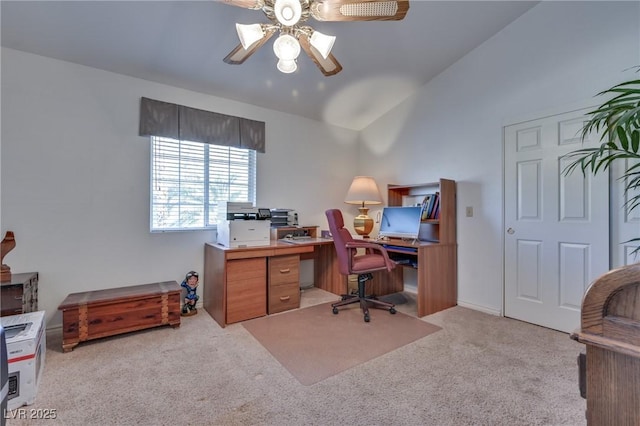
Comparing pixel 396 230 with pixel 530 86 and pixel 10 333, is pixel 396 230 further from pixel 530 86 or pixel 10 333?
pixel 10 333

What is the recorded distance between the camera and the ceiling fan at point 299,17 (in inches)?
61.7

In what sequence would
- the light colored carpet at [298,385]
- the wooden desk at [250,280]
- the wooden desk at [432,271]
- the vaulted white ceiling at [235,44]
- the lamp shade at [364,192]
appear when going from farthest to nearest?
1. the lamp shade at [364,192]
2. the wooden desk at [432,271]
3. the wooden desk at [250,280]
4. the vaulted white ceiling at [235,44]
5. the light colored carpet at [298,385]

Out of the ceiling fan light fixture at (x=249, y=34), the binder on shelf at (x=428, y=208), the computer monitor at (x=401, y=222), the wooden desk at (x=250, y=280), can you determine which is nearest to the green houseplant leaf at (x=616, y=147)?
the binder on shelf at (x=428, y=208)

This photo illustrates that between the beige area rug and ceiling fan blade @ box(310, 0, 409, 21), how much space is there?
7.32 ft

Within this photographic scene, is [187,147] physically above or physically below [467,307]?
above

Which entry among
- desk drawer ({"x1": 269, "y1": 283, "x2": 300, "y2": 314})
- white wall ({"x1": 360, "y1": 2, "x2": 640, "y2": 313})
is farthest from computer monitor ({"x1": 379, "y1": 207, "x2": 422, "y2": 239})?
desk drawer ({"x1": 269, "y1": 283, "x2": 300, "y2": 314})

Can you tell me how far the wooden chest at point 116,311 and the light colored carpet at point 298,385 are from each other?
98mm

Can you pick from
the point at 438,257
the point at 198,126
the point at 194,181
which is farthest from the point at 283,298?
the point at 198,126

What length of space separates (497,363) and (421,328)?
2.24 ft

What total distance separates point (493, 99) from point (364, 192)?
1.76 m

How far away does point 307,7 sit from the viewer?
167 cm

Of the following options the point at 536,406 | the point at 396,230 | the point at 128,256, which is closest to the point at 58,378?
the point at 128,256

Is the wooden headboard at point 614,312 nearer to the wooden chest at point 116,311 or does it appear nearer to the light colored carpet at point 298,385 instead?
the light colored carpet at point 298,385

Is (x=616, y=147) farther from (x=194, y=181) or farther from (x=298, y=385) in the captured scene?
(x=194, y=181)
